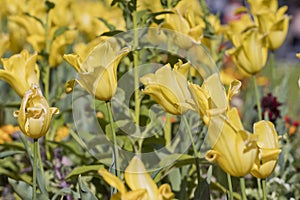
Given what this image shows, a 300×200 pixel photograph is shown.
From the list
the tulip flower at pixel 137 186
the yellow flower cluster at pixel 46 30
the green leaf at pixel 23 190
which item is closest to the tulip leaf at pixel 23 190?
the green leaf at pixel 23 190

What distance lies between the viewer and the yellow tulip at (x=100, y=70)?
54.6 inches

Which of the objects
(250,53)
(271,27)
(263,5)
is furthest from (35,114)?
(263,5)

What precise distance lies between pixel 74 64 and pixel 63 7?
120 cm

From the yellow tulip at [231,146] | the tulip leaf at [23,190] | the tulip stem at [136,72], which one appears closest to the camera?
the yellow tulip at [231,146]

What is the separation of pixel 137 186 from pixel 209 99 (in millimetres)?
241

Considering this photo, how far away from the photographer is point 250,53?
1884mm

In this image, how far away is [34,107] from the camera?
1.37 m

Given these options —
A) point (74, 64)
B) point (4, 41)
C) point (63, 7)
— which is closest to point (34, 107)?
point (74, 64)

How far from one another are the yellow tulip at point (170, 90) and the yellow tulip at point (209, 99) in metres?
0.04

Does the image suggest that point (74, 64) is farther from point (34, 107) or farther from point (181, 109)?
point (181, 109)

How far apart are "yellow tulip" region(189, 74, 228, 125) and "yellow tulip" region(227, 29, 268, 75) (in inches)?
21.3

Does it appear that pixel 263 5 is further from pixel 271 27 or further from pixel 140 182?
pixel 140 182

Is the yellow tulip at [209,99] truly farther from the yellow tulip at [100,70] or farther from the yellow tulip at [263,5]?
the yellow tulip at [263,5]

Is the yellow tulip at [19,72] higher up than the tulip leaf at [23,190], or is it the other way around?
the yellow tulip at [19,72]
